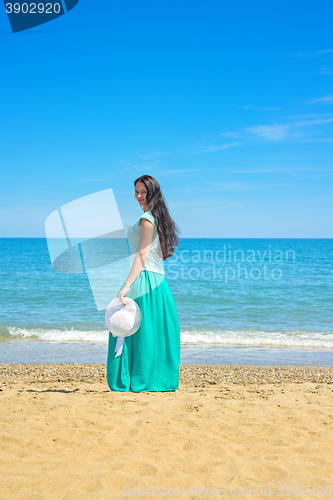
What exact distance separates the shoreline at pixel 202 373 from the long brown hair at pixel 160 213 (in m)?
2.31

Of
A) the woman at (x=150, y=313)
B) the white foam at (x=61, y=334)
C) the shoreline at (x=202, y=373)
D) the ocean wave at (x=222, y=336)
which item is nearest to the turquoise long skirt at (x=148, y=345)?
the woman at (x=150, y=313)

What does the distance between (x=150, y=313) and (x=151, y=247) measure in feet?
2.23

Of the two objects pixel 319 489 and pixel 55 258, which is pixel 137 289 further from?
pixel 319 489

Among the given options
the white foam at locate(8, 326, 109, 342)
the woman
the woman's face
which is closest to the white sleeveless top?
the woman

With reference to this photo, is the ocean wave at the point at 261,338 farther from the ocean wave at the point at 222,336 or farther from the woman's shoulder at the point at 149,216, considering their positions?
the woman's shoulder at the point at 149,216

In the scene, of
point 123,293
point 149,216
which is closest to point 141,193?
point 149,216

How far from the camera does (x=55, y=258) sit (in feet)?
13.7

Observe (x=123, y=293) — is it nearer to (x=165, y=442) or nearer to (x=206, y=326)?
(x=165, y=442)


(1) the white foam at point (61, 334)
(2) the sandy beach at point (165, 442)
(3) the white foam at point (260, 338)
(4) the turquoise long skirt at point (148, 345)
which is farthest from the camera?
(1) the white foam at point (61, 334)

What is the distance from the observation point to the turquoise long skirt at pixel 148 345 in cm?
399

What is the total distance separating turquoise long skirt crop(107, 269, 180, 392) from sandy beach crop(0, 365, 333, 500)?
0.58ft

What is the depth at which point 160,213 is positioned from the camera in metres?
3.87

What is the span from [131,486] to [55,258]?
95.8 inches

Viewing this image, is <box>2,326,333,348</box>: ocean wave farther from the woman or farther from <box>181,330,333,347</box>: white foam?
the woman
